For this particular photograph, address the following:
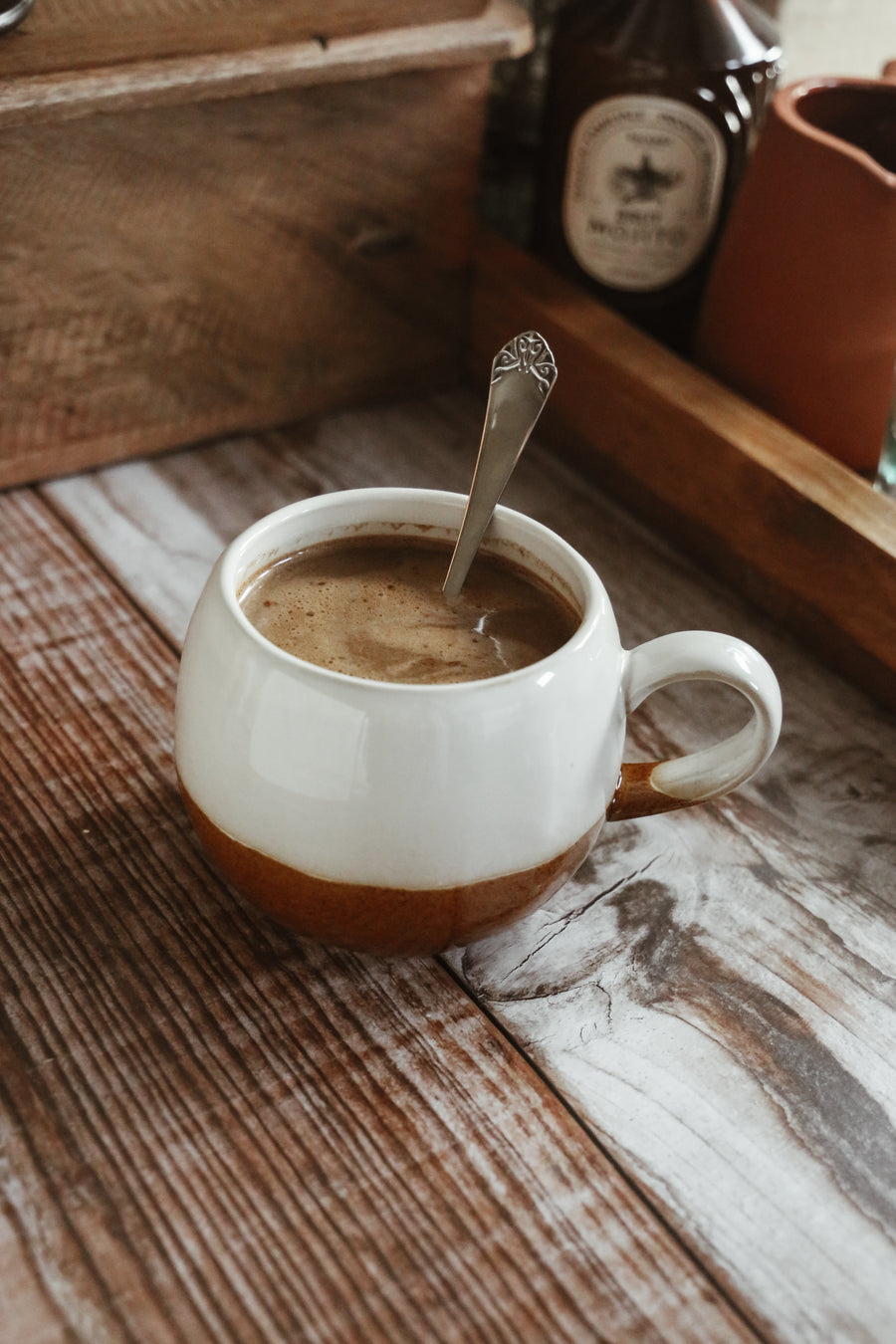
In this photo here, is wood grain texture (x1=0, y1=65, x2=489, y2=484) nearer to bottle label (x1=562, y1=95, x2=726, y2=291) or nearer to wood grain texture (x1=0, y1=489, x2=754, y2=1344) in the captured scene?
bottle label (x1=562, y1=95, x2=726, y2=291)

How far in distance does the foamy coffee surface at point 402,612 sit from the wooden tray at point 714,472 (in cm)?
24

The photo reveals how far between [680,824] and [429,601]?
0.17m

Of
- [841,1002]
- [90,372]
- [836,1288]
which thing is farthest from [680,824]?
[90,372]

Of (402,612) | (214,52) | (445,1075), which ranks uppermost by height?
(214,52)

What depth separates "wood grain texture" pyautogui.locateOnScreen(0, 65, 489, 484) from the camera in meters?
0.75

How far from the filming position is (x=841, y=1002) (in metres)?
0.54

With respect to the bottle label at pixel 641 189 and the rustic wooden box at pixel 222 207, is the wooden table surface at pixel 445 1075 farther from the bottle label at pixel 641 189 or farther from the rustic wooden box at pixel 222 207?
the bottle label at pixel 641 189

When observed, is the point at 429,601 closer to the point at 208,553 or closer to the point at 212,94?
the point at 208,553

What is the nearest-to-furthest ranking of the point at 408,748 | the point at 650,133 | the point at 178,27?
the point at 408,748 → the point at 178,27 → the point at 650,133

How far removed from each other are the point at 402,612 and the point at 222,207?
38cm

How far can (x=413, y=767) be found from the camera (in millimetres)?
Answer: 452

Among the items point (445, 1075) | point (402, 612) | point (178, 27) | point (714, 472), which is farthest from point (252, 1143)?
point (178, 27)

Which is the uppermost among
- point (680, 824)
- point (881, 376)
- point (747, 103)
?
point (747, 103)

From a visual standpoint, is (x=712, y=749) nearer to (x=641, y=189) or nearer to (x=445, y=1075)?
(x=445, y=1075)
